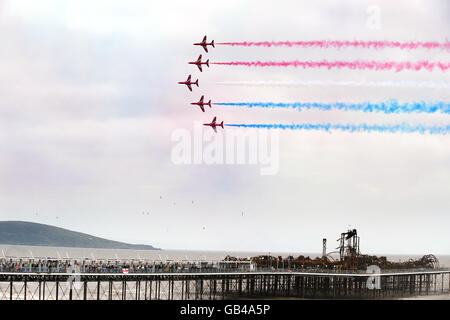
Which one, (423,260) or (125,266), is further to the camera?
(423,260)

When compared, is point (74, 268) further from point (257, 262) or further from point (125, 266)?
point (257, 262)

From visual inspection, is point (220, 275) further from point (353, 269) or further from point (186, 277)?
point (353, 269)

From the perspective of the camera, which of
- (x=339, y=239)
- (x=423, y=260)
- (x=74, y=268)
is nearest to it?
(x=74, y=268)

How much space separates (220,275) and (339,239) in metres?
38.0
